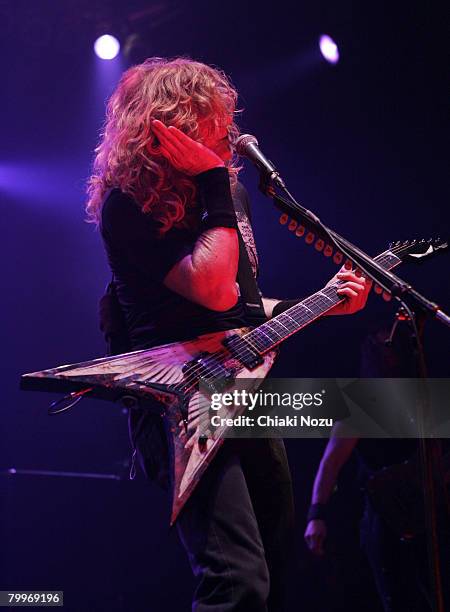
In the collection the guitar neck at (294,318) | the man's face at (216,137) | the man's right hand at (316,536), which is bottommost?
the man's right hand at (316,536)

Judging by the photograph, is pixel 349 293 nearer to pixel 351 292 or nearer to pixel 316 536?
pixel 351 292

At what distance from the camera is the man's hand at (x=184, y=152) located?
71.2 inches

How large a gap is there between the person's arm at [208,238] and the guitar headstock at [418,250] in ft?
2.26

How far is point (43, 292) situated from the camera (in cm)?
449

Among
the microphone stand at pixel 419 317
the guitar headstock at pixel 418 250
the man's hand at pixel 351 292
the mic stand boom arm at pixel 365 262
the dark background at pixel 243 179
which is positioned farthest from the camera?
the dark background at pixel 243 179

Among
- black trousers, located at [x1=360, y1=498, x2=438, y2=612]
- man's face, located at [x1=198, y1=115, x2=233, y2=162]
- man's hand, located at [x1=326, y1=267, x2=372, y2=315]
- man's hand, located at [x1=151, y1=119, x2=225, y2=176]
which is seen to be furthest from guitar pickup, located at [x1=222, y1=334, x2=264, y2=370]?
black trousers, located at [x1=360, y1=498, x2=438, y2=612]

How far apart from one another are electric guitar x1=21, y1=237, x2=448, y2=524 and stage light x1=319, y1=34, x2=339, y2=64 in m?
3.01

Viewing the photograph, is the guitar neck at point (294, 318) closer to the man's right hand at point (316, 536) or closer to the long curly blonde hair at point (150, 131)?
the long curly blonde hair at point (150, 131)

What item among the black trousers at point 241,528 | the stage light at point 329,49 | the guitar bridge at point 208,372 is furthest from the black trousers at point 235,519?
the stage light at point 329,49

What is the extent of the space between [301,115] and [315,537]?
2768mm

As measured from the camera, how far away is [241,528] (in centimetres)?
153

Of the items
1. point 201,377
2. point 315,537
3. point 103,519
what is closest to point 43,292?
point 103,519

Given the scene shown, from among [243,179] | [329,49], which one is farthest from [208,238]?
[329,49]

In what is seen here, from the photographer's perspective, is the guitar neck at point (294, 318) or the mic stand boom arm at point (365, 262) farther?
the guitar neck at point (294, 318)
